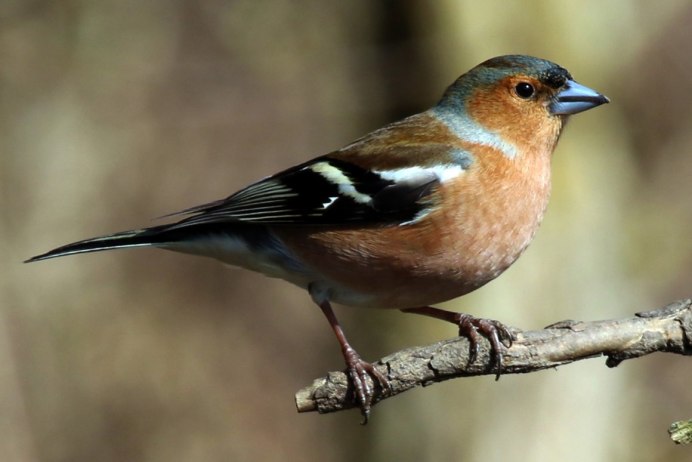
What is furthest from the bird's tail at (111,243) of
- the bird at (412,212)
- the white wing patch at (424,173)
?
the white wing patch at (424,173)

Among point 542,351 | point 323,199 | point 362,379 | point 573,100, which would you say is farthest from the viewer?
point 573,100

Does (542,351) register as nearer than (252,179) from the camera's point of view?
Yes

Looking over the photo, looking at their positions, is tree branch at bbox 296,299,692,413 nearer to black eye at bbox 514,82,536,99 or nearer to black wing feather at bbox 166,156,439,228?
black wing feather at bbox 166,156,439,228

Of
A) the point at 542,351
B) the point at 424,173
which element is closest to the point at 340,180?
the point at 424,173

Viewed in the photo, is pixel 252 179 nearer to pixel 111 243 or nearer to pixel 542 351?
pixel 111 243

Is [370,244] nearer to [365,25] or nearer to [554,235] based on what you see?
[554,235]

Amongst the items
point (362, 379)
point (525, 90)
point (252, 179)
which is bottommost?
point (362, 379)

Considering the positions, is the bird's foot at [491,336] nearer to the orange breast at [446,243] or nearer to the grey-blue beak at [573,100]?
the orange breast at [446,243]
